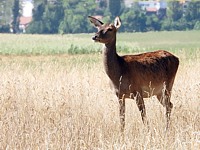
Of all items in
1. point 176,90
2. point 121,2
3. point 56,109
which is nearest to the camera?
point 56,109

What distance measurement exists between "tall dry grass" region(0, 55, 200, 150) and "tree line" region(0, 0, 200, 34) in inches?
2919

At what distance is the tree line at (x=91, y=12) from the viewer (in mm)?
98188

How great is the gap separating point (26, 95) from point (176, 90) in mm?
2739

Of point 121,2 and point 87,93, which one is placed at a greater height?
point 87,93

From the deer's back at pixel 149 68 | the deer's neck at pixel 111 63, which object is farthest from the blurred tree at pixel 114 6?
the deer's neck at pixel 111 63

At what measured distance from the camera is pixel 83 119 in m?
10.5

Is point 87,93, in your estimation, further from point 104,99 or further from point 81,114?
point 81,114

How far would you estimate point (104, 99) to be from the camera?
12.6 metres

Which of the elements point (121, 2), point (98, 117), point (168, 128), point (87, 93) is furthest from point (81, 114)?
point (121, 2)

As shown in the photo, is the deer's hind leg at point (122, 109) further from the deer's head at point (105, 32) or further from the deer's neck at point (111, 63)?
the deer's head at point (105, 32)

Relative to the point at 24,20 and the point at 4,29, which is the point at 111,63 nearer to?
the point at 4,29

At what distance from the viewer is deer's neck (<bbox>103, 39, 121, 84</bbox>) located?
11234 mm

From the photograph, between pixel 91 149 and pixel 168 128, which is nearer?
pixel 91 149

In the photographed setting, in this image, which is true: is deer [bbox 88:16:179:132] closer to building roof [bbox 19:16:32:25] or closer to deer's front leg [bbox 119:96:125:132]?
deer's front leg [bbox 119:96:125:132]
